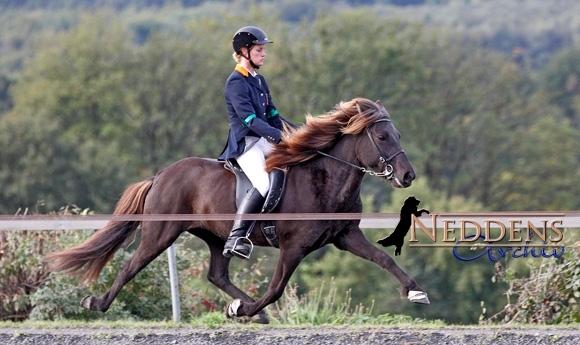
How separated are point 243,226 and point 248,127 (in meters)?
0.81

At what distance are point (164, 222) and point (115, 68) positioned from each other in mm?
43578

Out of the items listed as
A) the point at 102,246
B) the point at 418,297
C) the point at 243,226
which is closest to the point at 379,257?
the point at 418,297

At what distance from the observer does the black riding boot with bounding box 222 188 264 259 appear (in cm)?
793

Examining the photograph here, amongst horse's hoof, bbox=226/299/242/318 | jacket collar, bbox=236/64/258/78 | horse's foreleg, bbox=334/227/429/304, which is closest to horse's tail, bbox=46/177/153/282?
horse's hoof, bbox=226/299/242/318

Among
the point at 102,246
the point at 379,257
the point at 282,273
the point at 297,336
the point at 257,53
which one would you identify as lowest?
the point at 297,336

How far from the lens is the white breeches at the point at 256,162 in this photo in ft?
26.0

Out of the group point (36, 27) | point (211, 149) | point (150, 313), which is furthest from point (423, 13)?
point (150, 313)

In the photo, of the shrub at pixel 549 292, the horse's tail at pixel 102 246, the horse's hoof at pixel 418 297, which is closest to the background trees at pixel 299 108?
the shrub at pixel 549 292

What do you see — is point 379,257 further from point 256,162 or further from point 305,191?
point 256,162

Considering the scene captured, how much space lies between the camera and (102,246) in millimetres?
8789

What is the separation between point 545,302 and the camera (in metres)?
9.03

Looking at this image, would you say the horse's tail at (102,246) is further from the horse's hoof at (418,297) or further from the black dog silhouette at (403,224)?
the horse's hoof at (418,297)

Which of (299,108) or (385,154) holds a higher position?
(299,108)

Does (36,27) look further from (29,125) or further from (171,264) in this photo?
(171,264)
